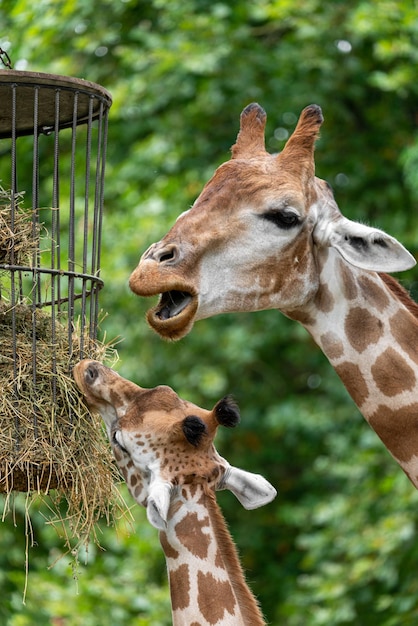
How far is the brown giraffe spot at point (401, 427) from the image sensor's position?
15.0 ft

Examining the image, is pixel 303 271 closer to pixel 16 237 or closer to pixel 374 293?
pixel 374 293

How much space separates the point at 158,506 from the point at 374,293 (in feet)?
4.28

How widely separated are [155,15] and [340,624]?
242 inches

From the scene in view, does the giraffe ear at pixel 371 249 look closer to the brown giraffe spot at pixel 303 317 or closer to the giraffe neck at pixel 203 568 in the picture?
the brown giraffe spot at pixel 303 317

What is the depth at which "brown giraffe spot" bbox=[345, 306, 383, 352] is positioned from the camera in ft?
15.3

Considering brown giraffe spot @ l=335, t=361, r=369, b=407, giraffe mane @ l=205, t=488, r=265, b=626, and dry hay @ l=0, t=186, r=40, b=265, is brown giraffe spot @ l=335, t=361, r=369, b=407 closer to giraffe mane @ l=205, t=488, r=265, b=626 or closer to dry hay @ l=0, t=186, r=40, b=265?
giraffe mane @ l=205, t=488, r=265, b=626

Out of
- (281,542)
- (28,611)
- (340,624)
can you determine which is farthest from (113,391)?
(281,542)

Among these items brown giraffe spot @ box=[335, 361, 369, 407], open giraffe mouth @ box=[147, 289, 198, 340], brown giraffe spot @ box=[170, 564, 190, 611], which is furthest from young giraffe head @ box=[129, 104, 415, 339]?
brown giraffe spot @ box=[170, 564, 190, 611]

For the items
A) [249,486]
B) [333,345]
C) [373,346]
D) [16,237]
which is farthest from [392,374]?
[16,237]

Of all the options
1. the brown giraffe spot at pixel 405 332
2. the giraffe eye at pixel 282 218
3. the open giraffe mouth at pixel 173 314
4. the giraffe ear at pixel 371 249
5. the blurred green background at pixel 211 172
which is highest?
the giraffe eye at pixel 282 218

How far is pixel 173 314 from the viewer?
174 inches

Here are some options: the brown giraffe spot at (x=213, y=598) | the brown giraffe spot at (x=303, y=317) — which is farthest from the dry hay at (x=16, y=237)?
the brown giraffe spot at (x=213, y=598)

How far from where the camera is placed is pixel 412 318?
477cm

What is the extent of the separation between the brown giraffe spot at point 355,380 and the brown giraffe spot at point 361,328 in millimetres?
81
